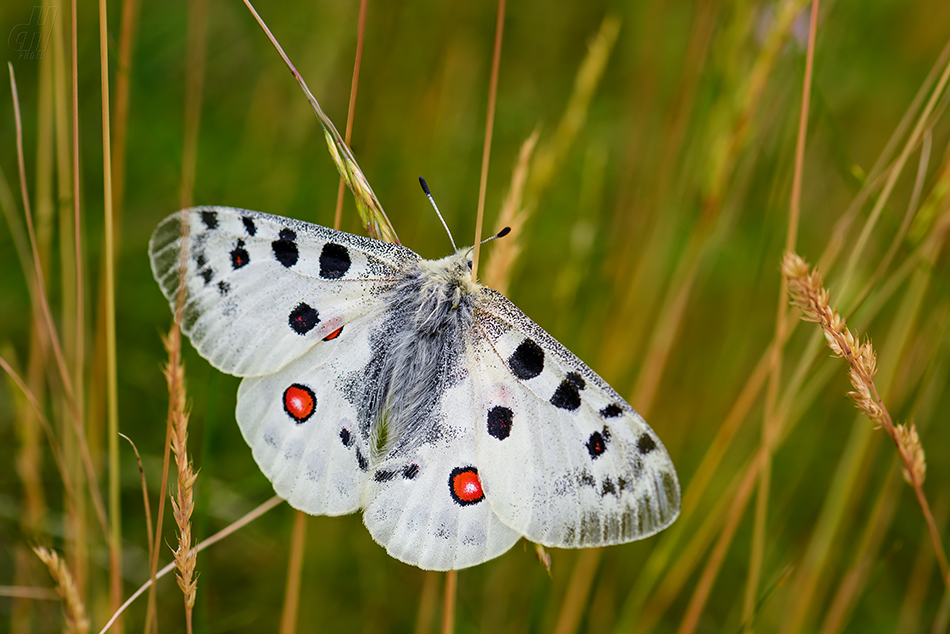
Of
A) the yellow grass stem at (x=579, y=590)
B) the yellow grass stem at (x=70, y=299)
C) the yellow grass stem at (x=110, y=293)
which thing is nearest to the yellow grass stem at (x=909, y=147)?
the yellow grass stem at (x=579, y=590)

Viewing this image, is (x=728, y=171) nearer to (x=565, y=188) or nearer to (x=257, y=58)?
(x=565, y=188)

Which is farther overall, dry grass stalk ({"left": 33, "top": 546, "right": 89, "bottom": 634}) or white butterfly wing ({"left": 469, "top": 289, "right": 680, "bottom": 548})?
white butterfly wing ({"left": 469, "top": 289, "right": 680, "bottom": 548})

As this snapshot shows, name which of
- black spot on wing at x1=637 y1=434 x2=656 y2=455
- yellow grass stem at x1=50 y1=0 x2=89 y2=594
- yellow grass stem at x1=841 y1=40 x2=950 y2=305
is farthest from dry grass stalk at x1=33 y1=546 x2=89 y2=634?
yellow grass stem at x1=841 y1=40 x2=950 y2=305

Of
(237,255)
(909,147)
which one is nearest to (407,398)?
(237,255)

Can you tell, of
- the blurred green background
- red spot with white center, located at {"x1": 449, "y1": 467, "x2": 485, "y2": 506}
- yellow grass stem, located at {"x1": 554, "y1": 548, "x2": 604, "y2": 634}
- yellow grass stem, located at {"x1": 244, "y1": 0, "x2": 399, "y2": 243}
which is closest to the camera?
yellow grass stem, located at {"x1": 244, "y1": 0, "x2": 399, "y2": 243}

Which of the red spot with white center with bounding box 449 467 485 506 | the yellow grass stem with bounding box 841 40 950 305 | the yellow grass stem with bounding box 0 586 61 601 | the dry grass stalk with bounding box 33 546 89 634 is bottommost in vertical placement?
the yellow grass stem with bounding box 0 586 61 601

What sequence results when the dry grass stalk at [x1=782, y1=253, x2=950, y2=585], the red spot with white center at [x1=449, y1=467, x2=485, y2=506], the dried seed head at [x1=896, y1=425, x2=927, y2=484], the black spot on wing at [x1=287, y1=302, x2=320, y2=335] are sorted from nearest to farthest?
1. the dry grass stalk at [x1=782, y1=253, x2=950, y2=585]
2. the dried seed head at [x1=896, y1=425, x2=927, y2=484]
3. the red spot with white center at [x1=449, y1=467, x2=485, y2=506]
4. the black spot on wing at [x1=287, y1=302, x2=320, y2=335]

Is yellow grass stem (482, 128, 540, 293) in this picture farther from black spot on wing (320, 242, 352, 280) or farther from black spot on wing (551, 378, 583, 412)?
black spot on wing (320, 242, 352, 280)
